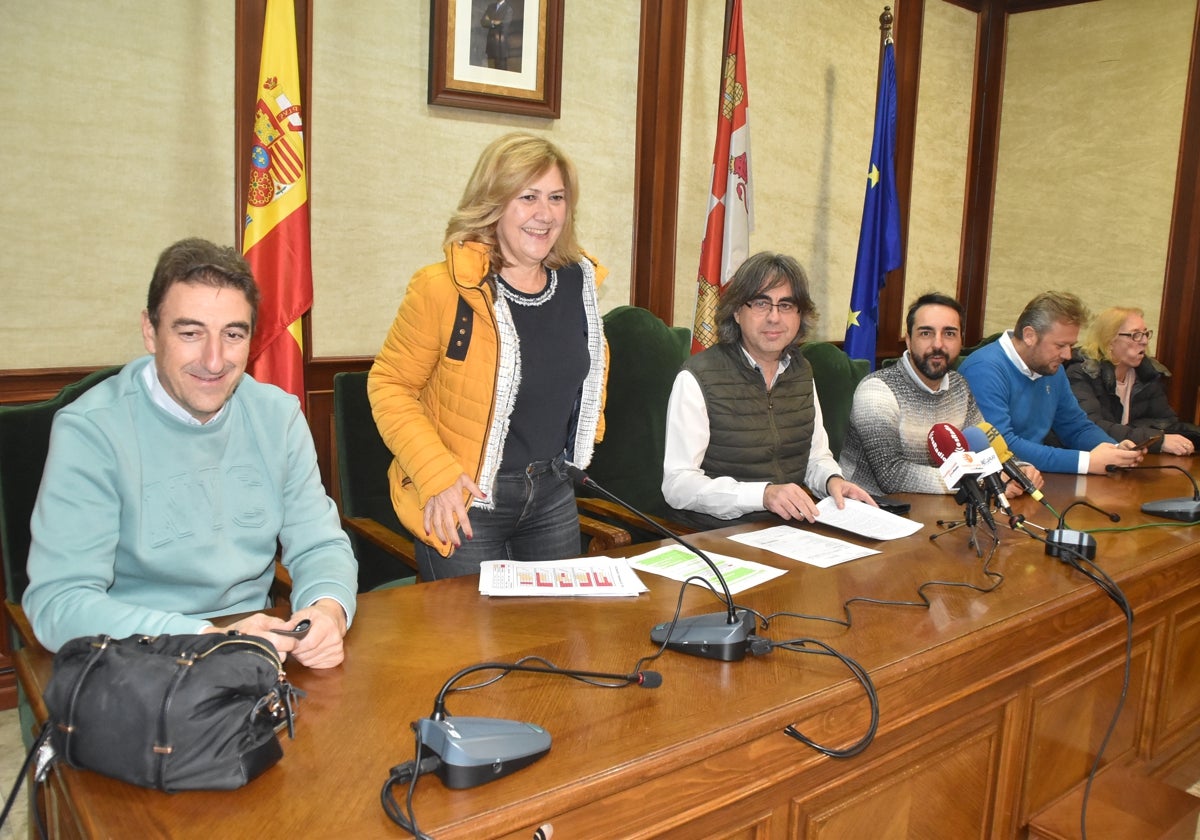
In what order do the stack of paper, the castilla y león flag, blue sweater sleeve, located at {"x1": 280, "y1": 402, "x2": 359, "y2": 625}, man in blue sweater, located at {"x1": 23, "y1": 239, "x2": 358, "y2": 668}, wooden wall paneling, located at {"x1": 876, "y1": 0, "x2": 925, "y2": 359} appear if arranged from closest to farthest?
man in blue sweater, located at {"x1": 23, "y1": 239, "x2": 358, "y2": 668}, blue sweater sleeve, located at {"x1": 280, "y1": 402, "x2": 359, "y2": 625}, the stack of paper, the castilla y león flag, wooden wall paneling, located at {"x1": 876, "y1": 0, "x2": 925, "y2": 359}

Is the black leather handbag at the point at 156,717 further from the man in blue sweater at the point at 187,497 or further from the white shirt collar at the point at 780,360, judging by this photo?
the white shirt collar at the point at 780,360

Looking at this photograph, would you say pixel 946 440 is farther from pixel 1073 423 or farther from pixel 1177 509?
pixel 1073 423

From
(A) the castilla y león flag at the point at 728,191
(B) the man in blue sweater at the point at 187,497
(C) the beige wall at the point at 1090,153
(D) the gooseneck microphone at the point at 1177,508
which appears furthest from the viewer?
(C) the beige wall at the point at 1090,153

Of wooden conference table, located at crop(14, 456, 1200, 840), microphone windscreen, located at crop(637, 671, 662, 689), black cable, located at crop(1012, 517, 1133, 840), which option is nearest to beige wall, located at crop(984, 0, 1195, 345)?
wooden conference table, located at crop(14, 456, 1200, 840)

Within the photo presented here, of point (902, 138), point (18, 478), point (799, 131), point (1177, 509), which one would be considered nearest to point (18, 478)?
point (18, 478)

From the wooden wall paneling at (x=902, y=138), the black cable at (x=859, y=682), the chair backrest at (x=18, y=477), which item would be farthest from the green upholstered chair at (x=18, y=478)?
the wooden wall paneling at (x=902, y=138)

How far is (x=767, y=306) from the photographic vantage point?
8.05 feet

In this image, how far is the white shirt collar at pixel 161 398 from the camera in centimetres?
146

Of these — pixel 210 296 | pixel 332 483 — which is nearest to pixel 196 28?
pixel 332 483

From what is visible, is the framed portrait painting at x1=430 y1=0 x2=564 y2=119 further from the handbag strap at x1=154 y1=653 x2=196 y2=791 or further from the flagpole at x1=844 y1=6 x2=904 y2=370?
the handbag strap at x1=154 y1=653 x2=196 y2=791

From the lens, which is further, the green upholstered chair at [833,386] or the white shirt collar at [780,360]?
the green upholstered chair at [833,386]

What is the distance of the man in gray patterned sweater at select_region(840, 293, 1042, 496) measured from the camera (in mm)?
2766

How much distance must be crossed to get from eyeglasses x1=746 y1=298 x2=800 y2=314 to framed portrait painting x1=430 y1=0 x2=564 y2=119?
1.40m

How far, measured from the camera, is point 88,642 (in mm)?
1039
